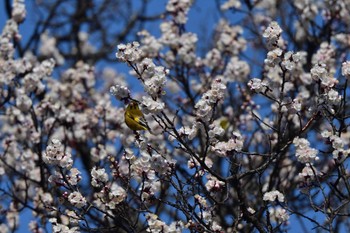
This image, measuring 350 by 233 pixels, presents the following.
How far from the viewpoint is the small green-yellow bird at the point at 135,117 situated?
17.8 feet

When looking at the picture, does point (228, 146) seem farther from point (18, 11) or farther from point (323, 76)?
point (18, 11)

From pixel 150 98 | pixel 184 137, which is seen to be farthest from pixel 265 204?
pixel 150 98

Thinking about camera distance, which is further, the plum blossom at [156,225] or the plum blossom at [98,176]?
the plum blossom at [98,176]

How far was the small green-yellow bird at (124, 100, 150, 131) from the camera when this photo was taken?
5426 mm

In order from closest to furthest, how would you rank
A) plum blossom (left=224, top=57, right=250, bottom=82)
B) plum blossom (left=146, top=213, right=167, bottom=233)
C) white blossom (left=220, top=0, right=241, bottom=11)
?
1. plum blossom (left=146, top=213, right=167, bottom=233)
2. plum blossom (left=224, top=57, right=250, bottom=82)
3. white blossom (left=220, top=0, right=241, bottom=11)

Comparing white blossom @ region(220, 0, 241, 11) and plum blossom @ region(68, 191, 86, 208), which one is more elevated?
white blossom @ region(220, 0, 241, 11)

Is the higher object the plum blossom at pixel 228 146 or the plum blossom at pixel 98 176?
the plum blossom at pixel 228 146

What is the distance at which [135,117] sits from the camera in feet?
17.9

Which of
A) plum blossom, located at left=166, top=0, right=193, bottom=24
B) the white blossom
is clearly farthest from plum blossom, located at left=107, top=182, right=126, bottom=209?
the white blossom

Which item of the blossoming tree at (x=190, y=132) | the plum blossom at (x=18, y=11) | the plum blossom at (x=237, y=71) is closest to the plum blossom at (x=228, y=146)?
the blossoming tree at (x=190, y=132)

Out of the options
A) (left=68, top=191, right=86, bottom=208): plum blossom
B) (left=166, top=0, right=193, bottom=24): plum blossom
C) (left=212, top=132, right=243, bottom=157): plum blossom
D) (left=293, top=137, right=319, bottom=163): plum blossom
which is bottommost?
(left=68, top=191, right=86, bottom=208): plum blossom

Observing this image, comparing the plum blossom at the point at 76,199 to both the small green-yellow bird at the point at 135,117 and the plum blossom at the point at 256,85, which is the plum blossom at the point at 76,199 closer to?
the small green-yellow bird at the point at 135,117

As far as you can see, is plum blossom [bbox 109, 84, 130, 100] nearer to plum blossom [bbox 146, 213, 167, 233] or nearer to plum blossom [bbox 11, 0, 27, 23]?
plum blossom [bbox 146, 213, 167, 233]

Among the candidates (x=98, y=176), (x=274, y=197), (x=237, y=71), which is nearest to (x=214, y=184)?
(x=274, y=197)
